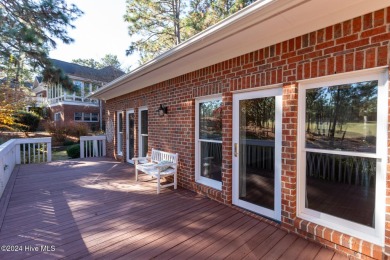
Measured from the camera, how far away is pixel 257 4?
2.16m

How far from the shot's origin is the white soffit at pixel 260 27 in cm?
206

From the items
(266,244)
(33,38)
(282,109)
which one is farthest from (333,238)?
(33,38)

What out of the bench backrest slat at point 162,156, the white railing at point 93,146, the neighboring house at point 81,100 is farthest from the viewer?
the neighboring house at point 81,100

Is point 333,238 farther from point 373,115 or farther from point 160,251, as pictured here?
point 160,251

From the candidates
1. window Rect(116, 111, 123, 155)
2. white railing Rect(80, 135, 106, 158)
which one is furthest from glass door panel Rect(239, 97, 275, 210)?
white railing Rect(80, 135, 106, 158)

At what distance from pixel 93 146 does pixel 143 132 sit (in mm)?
4002

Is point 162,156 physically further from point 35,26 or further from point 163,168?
point 35,26

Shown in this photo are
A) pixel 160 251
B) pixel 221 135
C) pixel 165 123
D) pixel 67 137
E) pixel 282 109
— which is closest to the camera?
pixel 160 251

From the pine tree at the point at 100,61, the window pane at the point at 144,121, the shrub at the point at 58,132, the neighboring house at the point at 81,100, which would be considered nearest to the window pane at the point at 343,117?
the window pane at the point at 144,121

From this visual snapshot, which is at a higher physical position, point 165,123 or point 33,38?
point 33,38

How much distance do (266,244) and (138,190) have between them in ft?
9.41

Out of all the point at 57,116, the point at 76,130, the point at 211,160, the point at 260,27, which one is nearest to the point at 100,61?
the point at 57,116

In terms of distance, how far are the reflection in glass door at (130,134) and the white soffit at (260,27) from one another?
3.64 metres

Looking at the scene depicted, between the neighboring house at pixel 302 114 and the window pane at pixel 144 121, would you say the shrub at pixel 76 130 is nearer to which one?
the window pane at pixel 144 121
